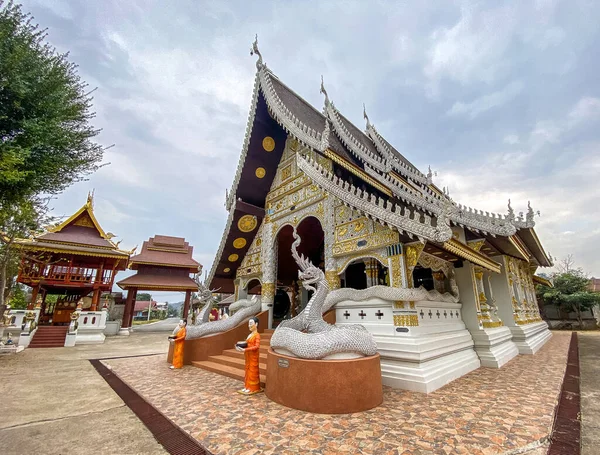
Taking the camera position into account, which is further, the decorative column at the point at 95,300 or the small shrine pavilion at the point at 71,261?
the decorative column at the point at 95,300

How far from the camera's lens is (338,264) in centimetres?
644

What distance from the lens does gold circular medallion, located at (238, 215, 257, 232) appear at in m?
9.12

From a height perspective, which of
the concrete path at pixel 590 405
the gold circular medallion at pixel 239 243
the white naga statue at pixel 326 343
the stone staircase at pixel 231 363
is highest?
the gold circular medallion at pixel 239 243

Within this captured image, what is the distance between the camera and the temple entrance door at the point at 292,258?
29.1ft

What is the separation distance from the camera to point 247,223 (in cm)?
925

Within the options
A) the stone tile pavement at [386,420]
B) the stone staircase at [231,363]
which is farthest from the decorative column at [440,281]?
the stone staircase at [231,363]

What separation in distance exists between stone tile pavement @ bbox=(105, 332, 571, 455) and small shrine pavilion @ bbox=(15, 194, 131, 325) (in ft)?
42.1

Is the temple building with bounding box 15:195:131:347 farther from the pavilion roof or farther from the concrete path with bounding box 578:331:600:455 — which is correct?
the concrete path with bounding box 578:331:600:455

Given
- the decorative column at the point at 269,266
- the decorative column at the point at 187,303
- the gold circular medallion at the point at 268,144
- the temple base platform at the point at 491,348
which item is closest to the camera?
the temple base platform at the point at 491,348

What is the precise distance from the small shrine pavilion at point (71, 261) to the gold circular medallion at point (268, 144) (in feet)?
37.9

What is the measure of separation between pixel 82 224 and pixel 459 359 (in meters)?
19.2

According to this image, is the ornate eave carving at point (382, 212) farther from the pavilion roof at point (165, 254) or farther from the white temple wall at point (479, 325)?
the pavilion roof at point (165, 254)

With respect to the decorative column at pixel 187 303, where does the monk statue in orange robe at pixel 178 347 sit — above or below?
below

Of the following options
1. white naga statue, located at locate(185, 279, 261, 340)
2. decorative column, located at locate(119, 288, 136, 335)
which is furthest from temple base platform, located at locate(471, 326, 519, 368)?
decorative column, located at locate(119, 288, 136, 335)
